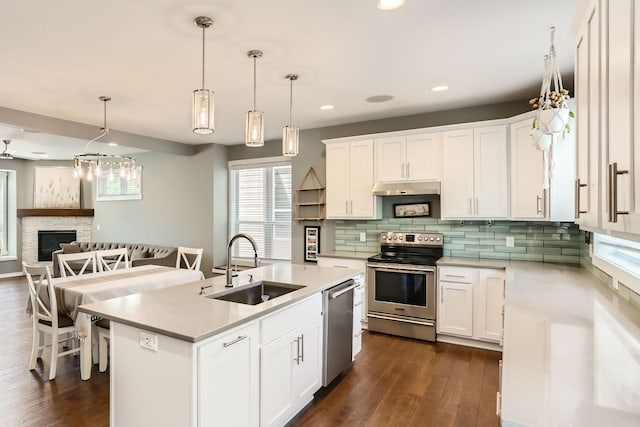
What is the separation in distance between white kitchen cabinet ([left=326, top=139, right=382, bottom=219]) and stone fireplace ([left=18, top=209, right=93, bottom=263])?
20.8 feet

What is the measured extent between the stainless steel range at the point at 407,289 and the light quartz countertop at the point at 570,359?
1.53m

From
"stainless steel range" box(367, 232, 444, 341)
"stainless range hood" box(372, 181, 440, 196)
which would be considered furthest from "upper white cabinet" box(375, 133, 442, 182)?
"stainless steel range" box(367, 232, 444, 341)

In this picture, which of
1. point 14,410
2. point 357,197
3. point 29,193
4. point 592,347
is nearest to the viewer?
point 592,347

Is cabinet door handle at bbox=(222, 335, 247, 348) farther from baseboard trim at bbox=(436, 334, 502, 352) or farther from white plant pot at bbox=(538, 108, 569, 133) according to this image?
baseboard trim at bbox=(436, 334, 502, 352)

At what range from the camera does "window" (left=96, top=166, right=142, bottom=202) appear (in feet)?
23.0

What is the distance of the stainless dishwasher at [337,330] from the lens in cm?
269

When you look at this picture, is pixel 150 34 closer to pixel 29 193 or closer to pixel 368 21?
pixel 368 21

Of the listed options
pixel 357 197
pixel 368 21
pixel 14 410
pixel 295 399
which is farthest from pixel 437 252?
pixel 14 410

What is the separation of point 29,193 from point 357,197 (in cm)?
774

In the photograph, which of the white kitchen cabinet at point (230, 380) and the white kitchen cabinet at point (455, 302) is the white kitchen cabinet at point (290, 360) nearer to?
the white kitchen cabinet at point (230, 380)

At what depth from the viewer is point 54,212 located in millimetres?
7918

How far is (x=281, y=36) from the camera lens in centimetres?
239

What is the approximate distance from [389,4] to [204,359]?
6.86 feet

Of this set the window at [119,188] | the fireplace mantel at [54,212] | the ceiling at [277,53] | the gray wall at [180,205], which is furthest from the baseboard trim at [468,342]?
the fireplace mantel at [54,212]
